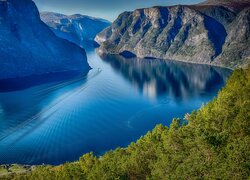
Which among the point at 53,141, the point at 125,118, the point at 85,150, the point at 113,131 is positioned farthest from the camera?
the point at 125,118

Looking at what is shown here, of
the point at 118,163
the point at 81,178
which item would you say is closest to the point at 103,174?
the point at 81,178

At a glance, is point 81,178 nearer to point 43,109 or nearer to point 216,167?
point 216,167

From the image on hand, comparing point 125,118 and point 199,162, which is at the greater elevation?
point 199,162

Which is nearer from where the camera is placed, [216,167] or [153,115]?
[216,167]

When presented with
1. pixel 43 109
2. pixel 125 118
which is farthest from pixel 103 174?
pixel 43 109

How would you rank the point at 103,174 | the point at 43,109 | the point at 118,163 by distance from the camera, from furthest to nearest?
1. the point at 43,109
2. the point at 118,163
3. the point at 103,174

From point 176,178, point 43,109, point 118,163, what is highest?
point 176,178

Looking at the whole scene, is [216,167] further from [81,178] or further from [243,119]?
[81,178]
